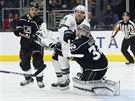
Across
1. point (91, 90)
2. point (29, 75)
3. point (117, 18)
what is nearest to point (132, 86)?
point (91, 90)

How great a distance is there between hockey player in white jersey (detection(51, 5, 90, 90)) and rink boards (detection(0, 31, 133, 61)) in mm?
3885

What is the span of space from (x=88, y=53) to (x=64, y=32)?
36 centimetres

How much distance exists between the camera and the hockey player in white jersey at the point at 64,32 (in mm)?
5383

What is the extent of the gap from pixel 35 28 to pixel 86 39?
87 cm

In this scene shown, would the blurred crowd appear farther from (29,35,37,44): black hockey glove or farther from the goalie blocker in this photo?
the goalie blocker

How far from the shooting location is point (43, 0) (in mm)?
10391

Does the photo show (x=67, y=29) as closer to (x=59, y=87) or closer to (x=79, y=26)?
(x=79, y=26)

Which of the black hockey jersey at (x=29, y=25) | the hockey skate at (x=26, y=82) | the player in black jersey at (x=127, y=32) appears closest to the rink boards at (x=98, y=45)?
the player in black jersey at (x=127, y=32)

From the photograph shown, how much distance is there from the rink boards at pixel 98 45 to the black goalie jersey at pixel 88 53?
4212 mm

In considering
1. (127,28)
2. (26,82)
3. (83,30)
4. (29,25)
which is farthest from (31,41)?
(127,28)

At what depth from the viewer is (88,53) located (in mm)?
5238

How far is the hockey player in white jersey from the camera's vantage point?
538cm

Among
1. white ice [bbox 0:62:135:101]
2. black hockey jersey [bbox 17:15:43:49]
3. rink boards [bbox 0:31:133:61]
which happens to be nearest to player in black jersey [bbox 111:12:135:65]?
rink boards [bbox 0:31:133:61]

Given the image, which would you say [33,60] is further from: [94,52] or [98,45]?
[98,45]
